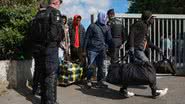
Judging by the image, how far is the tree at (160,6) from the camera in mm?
45097

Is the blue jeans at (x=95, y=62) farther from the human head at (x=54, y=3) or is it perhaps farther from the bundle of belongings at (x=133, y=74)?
the human head at (x=54, y=3)

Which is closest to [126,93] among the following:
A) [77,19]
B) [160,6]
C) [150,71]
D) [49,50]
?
[150,71]

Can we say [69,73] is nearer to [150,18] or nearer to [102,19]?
[102,19]

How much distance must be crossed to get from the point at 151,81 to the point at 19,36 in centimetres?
315

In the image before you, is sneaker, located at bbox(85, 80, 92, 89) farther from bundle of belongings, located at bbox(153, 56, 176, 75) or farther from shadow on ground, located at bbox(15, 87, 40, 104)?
bundle of belongings, located at bbox(153, 56, 176, 75)

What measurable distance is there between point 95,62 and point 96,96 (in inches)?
47.2

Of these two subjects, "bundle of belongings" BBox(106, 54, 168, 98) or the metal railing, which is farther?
the metal railing

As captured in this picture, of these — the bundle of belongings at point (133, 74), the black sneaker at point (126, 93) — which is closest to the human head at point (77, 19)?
the bundle of belongings at point (133, 74)

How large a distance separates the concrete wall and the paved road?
0.72 feet

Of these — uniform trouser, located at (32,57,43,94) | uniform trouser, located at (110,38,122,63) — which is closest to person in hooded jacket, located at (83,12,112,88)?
uniform trouser, located at (110,38,122,63)

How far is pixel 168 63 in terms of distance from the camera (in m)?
12.4

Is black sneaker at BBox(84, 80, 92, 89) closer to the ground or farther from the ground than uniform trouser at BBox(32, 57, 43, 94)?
closer to the ground

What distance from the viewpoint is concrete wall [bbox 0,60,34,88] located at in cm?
1055

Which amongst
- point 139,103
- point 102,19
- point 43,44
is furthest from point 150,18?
point 43,44
